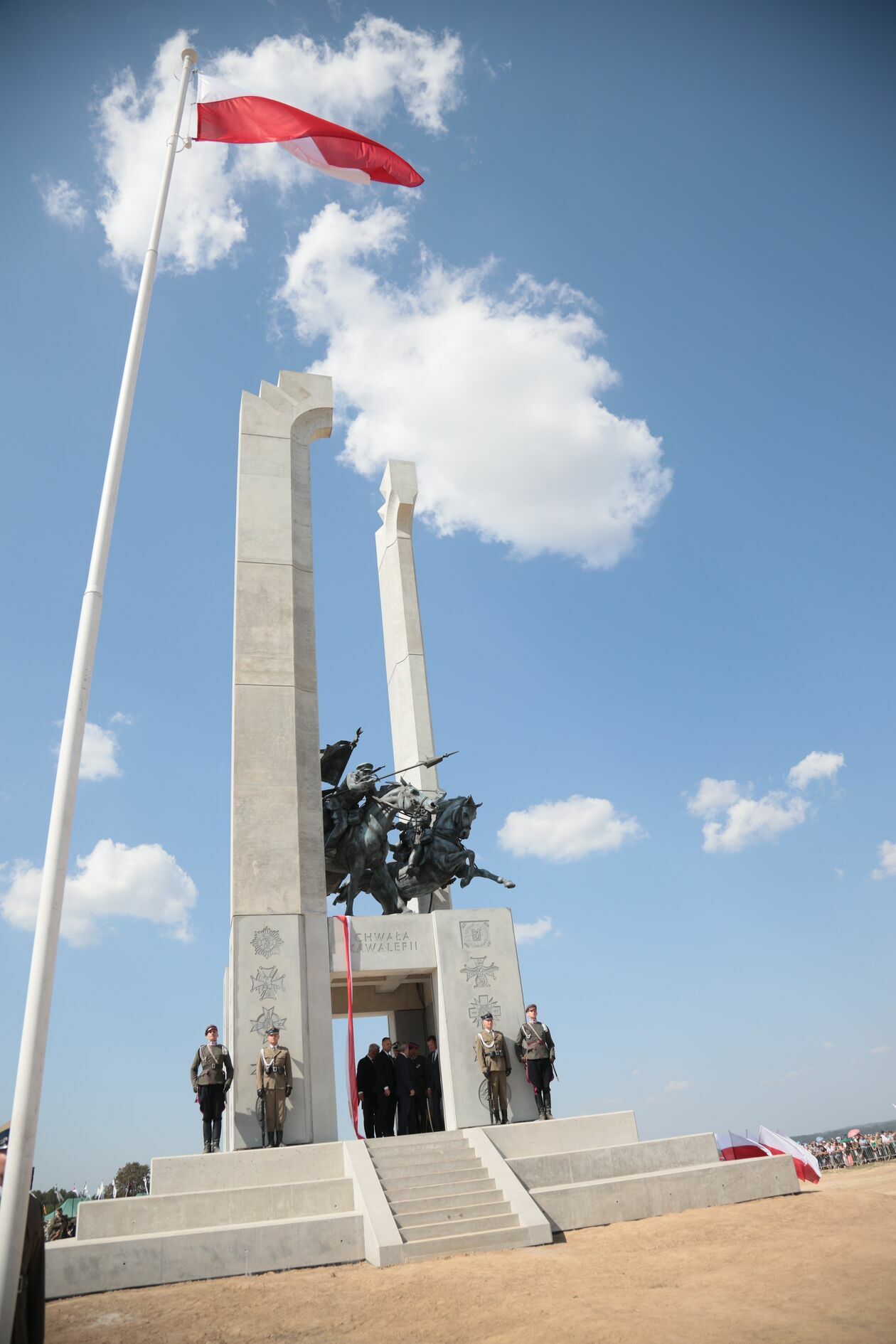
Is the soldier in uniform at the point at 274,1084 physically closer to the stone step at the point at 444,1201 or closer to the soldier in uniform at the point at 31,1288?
the stone step at the point at 444,1201

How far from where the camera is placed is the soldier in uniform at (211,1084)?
37.1 feet

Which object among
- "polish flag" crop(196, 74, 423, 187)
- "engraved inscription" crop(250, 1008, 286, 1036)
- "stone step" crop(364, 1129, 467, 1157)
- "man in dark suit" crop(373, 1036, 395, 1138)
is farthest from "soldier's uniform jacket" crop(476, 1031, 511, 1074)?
"polish flag" crop(196, 74, 423, 187)

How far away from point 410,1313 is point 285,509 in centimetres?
1277

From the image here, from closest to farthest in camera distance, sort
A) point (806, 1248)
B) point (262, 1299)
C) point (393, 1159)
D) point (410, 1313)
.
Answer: point (410, 1313), point (262, 1299), point (806, 1248), point (393, 1159)

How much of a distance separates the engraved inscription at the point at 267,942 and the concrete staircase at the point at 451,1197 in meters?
2.98

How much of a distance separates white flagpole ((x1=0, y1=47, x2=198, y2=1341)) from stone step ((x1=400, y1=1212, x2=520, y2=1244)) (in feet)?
15.8

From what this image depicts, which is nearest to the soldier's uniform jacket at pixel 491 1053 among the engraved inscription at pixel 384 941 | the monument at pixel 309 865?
the monument at pixel 309 865

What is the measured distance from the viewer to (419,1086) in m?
13.4

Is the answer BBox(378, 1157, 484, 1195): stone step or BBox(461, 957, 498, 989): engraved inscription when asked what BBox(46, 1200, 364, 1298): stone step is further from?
BBox(461, 957, 498, 989): engraved inscription

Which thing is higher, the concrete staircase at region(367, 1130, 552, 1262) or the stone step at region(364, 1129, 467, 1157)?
the stone step at region(364, 1129, 467, 1157)

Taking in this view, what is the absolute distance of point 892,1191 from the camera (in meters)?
11.6

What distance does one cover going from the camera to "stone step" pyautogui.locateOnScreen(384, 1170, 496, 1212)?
962 cm

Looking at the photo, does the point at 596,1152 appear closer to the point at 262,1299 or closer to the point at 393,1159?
the point at 393,1159

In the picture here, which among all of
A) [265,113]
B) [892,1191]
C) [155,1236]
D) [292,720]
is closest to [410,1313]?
[155,1236]
